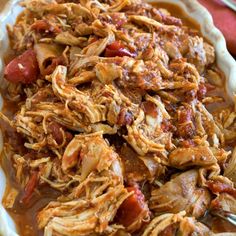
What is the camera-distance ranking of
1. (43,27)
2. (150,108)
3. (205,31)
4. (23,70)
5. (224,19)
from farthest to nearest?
(224,19), (205,31), (43,27), (23,70), (150,108)

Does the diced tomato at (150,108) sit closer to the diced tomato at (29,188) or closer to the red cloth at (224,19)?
the diced tomato at (29,188)

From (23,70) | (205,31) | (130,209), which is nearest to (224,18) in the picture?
(205,31)

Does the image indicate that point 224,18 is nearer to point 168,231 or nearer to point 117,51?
point 117,51

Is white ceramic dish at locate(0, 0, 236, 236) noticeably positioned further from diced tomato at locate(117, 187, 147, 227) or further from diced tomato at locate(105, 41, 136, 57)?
diced tomato at locate(117, 187, 147, 227)

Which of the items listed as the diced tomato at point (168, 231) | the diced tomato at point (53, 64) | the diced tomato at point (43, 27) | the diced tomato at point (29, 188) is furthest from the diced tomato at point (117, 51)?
the diced tomato at point (168, 231)

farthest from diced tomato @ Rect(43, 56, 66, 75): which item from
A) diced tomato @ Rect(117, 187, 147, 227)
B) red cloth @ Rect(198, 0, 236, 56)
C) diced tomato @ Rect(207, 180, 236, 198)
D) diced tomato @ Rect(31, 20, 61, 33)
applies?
red cloth @ Rect(198, 0, 236, 56)

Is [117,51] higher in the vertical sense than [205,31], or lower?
lower
